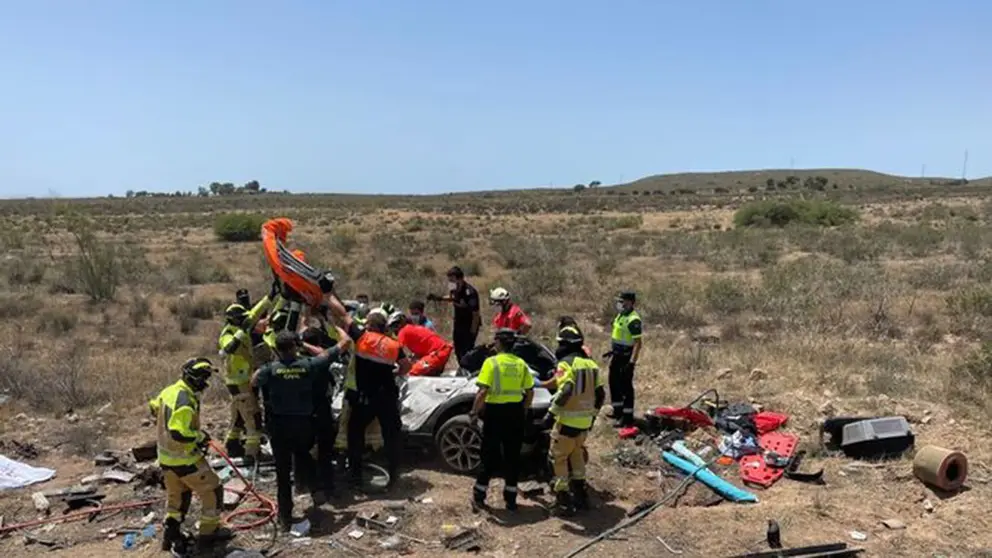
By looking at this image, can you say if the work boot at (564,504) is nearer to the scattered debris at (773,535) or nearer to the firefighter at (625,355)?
the scattered debris at (773,535)

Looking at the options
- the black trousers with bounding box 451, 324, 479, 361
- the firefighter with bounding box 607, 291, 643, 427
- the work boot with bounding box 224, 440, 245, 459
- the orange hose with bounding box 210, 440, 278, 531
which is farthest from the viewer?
the black trousers with bounding box 451, 324, 479, 361

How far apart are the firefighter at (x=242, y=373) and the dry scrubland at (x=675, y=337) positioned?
70.2 inches

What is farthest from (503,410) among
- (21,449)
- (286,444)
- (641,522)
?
(21,449)

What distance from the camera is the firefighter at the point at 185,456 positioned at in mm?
6137

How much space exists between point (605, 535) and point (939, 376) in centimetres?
746

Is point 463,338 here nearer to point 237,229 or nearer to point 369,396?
point 369,396

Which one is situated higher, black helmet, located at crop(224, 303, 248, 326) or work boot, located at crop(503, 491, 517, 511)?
black helmet, located at crop(224, 303, 248, 326)

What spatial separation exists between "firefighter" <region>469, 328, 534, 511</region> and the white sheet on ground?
15.8 ft

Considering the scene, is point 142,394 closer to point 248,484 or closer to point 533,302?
point 248,484

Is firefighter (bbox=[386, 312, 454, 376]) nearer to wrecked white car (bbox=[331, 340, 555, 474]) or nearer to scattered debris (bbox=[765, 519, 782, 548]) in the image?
wrecked white car (bbox=[331, 340, 555, 474])

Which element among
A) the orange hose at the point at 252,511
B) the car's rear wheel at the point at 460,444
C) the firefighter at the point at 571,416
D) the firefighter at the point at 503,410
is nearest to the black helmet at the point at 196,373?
the orange hose at the point at 252,511

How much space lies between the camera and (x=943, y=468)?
293 inches

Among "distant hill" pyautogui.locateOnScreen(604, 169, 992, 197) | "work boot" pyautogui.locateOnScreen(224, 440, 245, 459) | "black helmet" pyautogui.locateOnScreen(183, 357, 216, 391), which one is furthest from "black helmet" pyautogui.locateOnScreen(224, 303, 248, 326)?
"distant hill" pyautogui.locateOnScreen(604, 169, 992, 197)

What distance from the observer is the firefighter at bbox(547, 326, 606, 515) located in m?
7.18
